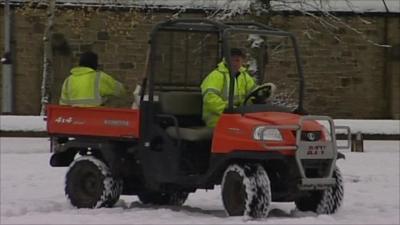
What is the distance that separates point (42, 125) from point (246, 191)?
13.0 meters

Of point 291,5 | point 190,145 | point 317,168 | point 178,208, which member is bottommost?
point 178,208

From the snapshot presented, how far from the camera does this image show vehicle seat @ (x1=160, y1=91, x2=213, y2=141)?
457 inches

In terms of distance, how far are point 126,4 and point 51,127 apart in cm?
1722

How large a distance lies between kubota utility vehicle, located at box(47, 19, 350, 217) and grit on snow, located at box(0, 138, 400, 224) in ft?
0.91

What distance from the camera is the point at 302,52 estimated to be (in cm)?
3092

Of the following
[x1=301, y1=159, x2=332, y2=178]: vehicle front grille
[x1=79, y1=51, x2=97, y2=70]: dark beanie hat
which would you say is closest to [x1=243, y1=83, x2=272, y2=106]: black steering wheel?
[x1=301, y1=159, x2=332, y2=178]: vehicle front grille

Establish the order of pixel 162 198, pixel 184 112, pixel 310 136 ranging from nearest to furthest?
pixel 310 136 < pixel 184 112 < pixel 162 198

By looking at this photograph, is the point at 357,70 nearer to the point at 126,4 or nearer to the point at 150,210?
the point at 126,4

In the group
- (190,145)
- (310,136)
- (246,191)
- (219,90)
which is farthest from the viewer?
(190,145)

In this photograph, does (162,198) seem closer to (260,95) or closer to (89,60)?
(89,60)

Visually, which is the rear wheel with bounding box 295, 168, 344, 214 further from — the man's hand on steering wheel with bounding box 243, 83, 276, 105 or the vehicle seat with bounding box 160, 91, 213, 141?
the vehicle seat with bounding box 160, 91, 213, 141

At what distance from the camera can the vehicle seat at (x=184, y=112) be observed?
11.6m

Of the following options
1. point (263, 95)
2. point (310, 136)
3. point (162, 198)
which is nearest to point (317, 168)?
point (310, 136)

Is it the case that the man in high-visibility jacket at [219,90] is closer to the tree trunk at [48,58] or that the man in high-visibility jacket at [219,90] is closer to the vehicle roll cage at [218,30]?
the vehicle roll cage at [218,30]
